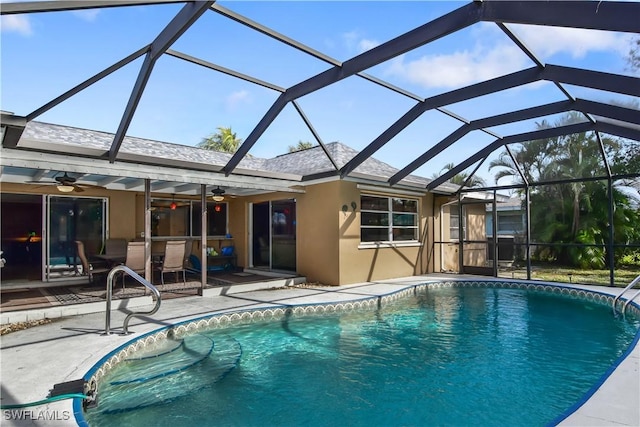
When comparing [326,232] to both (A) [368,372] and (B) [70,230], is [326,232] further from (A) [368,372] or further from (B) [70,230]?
(B) [70,230]

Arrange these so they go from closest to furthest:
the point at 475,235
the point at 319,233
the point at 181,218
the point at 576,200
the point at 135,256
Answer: the point at 135,256 < the point at 319,233 < the point at 181,218 < the point at 475,235 < the point at 576,200

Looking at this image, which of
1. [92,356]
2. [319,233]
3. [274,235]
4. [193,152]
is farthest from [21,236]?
[92,356]

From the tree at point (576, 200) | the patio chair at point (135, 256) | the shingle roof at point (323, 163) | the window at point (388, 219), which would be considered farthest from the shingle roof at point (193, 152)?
the tree at point (576, 200)

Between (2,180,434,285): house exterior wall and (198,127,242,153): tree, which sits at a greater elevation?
(198,127,242,153): tree

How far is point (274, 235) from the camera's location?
42.6 ft

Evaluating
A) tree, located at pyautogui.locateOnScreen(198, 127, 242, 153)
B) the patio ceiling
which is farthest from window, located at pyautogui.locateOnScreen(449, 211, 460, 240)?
tree, located at pyautogui.locateOnScreen(198, 127, 242, 153)

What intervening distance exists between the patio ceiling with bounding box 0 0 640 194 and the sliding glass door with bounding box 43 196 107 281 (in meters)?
1.46

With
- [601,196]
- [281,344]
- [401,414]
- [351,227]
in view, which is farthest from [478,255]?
A: [401,414]

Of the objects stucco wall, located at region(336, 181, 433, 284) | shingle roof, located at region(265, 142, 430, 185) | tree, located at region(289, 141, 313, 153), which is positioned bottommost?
stucco wall, located at region(336, 181, 433, 284)

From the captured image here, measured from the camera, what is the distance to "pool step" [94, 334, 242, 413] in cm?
425

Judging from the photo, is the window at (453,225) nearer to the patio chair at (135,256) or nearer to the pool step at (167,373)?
the pool step at (167,373)

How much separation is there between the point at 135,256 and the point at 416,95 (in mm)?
7529

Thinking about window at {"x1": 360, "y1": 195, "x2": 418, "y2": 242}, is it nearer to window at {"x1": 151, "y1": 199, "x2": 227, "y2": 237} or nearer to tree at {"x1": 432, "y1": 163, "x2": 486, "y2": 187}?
tree at {"x1": 432, "y1": 163, "x2": 486, "y2": 187}

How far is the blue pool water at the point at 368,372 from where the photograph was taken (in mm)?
4020
